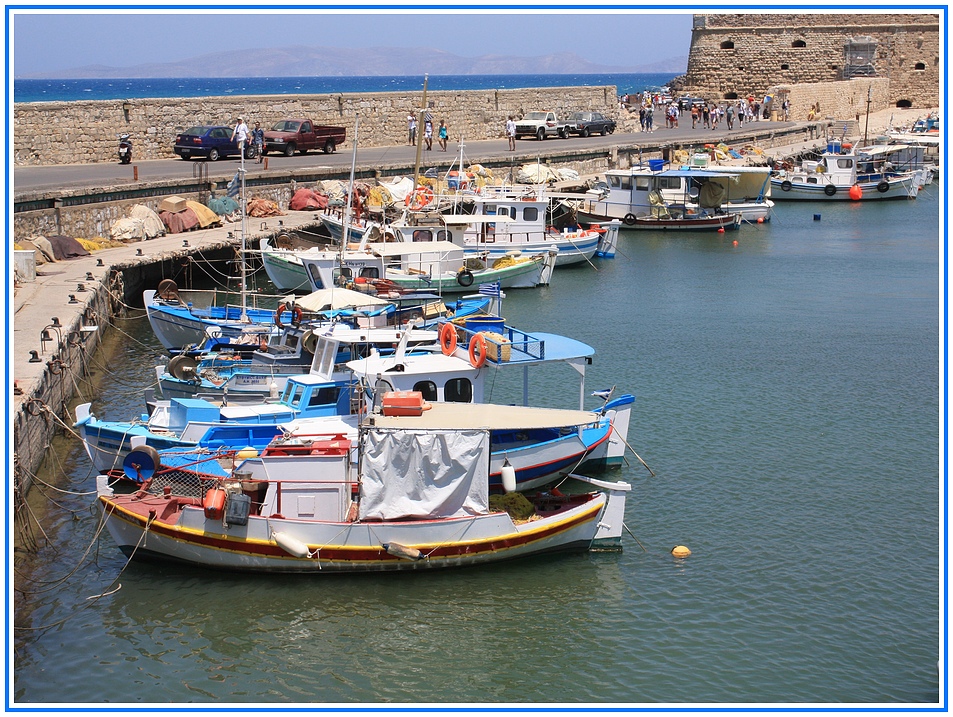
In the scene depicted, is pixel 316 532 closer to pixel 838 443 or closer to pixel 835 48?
pixel 838 443

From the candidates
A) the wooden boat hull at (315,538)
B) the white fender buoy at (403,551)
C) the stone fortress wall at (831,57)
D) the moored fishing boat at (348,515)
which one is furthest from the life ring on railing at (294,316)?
the stone fortress wall at (831,57)

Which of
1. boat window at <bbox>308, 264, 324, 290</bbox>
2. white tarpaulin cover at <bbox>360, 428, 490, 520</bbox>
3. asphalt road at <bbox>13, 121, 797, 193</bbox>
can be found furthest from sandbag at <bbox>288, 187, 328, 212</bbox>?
white tarpaulin cover at <bbox>360, 428, 490, 520</bbox>

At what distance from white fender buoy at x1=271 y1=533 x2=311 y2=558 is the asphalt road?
18838 millimetres

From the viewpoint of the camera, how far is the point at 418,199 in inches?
1275

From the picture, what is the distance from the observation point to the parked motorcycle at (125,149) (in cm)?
3700

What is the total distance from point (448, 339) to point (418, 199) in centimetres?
1588

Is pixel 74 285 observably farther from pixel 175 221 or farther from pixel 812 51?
pixel 812 51

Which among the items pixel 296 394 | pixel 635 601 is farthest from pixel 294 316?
pixel 635 601

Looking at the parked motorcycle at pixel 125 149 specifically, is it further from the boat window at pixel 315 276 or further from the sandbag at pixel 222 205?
the boat window at pixel 315 276

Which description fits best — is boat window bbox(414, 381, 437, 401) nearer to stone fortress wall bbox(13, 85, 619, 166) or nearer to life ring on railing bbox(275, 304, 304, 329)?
life ring on railing bbox(275, 304, 304, 329)

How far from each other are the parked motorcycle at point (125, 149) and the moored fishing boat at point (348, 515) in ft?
82.3
